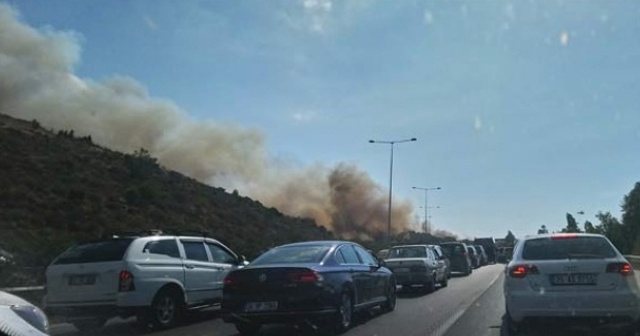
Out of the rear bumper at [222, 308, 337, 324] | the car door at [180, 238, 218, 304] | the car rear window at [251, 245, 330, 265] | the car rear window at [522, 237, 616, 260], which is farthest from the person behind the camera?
the car door at [180, 238, 218, 304]

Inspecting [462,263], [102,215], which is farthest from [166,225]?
[462,263]

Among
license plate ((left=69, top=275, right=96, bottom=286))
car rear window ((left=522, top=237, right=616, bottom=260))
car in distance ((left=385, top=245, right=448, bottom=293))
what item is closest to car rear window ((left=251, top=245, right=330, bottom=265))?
license plate ((left=69, top=275, right=96, bottom=286))

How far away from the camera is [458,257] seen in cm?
3241

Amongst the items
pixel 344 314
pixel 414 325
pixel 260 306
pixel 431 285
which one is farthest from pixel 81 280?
pixel 431 285

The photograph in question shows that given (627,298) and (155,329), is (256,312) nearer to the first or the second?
(155,329)

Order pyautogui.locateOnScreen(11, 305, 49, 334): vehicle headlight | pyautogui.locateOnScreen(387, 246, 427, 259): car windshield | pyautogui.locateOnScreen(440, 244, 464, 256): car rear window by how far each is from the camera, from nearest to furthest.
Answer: pyautogui.locateOnScreen(11, 305, 49, 334): vehicle headlight < pyautogui.locateOnScreen(387, 246, 427, 259): car windshield < pyautogui.locateOnScreen(440, 244, 464, 256): car rear window

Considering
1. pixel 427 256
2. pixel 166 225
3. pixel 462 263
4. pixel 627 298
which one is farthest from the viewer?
pixel 166 225

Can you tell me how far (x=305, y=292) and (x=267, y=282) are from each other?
560 millimetres

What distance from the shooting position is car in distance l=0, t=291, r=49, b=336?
3.54m

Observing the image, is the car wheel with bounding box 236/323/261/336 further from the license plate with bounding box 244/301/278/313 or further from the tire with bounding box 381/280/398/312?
the tire with bounding box 381/280/398/312

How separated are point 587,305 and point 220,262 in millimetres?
6625

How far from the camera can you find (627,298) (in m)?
9.22

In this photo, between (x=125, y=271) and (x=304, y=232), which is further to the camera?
(x=304, y=232)

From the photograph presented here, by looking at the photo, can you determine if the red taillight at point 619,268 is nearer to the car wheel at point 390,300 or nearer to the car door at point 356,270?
the car door at point 356,270
